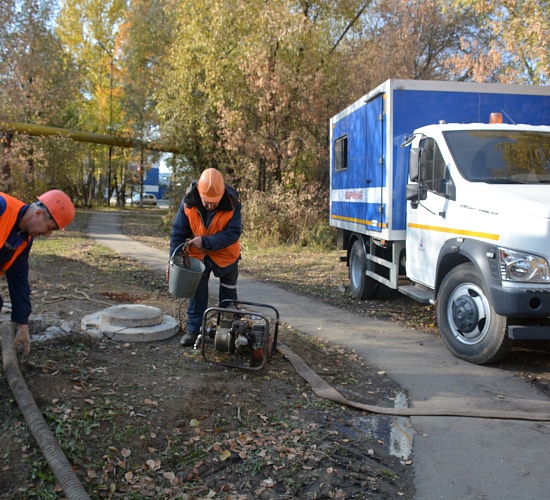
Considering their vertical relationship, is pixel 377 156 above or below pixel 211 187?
above

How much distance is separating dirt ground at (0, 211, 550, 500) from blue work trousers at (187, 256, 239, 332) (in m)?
0.31

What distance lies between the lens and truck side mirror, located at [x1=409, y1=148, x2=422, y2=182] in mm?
7469

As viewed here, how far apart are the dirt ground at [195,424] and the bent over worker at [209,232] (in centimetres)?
54

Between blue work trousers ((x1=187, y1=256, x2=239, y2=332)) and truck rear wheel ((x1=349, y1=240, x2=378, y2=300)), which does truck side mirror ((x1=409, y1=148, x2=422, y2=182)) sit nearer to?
truck rear wheel ((x1=349, y1=240, x2=378, y2=300))

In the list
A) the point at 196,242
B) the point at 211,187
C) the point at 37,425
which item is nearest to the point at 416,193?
the point at 211,187

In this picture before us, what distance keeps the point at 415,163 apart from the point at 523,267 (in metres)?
2.39

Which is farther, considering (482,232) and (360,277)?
(360,277)

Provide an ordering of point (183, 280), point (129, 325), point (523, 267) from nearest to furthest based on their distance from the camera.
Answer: point (183, 280)
point (523, 267)
point (129, 325)

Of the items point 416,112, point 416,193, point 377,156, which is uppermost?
point 416,112

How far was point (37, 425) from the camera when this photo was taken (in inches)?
147

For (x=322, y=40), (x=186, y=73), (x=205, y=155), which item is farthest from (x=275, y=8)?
(x=205, y=155)

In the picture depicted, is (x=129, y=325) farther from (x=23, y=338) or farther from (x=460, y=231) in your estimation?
(x=460, y=231)

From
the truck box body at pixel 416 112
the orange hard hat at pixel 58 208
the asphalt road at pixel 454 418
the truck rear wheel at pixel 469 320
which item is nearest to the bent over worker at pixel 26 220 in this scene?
the orange hard hat at pixel 58 208

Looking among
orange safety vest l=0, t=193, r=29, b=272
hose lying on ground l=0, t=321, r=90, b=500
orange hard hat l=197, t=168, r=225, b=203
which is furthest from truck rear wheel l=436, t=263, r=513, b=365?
orange safety vest l=0, t=193, r=29, b=272
